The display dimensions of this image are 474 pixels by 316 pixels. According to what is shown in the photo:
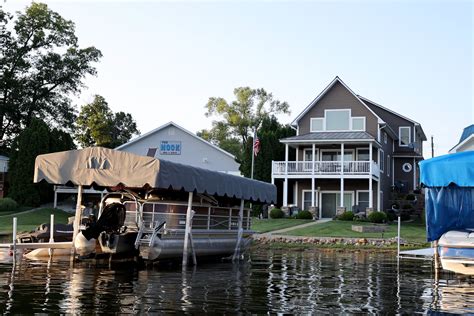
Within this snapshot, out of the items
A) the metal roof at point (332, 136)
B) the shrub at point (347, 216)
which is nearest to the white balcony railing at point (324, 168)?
the metal roof at point (332, 136)

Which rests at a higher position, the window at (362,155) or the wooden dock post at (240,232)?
the window at (362,155)

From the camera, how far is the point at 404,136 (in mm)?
51906

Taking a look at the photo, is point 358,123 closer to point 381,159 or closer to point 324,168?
point 381,159

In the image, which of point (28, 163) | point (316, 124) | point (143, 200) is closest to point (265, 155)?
point (316, 124)

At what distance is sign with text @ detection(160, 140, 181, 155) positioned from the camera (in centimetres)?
5141

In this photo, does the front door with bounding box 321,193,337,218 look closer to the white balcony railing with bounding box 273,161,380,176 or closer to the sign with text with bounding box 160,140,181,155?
the white balcony railing with bounding box 273,161,380,176

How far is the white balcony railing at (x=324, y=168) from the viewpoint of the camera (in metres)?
41.8

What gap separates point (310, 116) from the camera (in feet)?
150

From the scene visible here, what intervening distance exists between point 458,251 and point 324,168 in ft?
96.7

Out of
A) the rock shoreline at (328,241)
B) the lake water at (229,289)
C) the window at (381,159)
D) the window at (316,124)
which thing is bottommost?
the lake water at (229,289)

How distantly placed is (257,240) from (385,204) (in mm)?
21827

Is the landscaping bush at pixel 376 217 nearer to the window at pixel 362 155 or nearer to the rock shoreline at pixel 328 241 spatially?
the window at pixel 362 155

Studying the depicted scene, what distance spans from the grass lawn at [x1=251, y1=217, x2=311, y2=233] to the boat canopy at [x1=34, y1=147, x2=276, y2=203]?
16860 mm

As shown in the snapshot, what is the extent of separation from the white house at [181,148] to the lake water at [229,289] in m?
31.7
